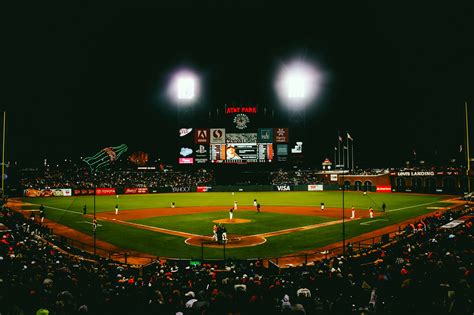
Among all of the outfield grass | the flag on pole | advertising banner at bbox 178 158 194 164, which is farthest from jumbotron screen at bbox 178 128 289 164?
the outfield grass

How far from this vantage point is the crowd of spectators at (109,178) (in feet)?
261

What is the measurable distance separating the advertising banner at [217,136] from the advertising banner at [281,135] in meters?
11.3

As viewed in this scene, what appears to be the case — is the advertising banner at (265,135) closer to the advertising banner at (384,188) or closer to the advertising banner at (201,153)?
the advertising banner at (201,153)

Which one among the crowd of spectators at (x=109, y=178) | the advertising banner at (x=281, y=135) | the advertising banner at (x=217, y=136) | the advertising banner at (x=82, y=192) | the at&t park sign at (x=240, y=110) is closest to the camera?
the advertising banner at (x=82, y=192)

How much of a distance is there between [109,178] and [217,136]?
26.4 metres

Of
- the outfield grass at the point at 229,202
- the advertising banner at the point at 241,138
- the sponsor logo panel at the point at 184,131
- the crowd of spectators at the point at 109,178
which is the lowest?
the outfield grass at the point at 229,202

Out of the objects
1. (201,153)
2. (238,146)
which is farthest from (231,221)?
(201,153)

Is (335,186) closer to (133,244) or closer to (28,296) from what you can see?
(133,244)

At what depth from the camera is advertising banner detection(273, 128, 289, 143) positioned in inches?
3344

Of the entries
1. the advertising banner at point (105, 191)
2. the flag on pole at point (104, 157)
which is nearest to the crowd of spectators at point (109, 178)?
the advertising banner at point (105, 191)

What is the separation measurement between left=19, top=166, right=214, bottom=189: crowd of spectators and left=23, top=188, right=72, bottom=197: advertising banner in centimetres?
312

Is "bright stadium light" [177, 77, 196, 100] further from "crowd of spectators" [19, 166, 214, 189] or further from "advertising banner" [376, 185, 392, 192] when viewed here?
"advertising banner" [376, 185, 392, 192]

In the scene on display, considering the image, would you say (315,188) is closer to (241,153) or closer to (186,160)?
(241,153)

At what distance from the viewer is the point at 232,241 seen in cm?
2712
